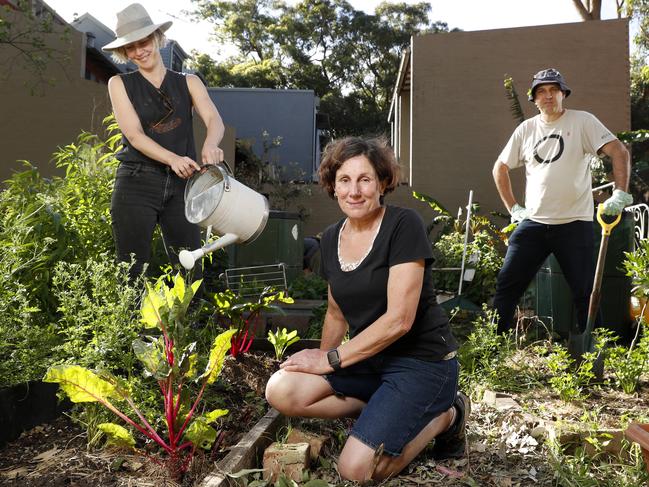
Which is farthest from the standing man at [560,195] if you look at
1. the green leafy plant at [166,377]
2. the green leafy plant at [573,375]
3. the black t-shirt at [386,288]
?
the green leafy plant at [166,377]

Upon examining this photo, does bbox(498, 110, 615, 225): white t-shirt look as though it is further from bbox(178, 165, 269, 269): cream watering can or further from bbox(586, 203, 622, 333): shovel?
bbox(178, 165, 269, 269): cream watering can

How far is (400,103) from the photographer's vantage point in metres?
14.9

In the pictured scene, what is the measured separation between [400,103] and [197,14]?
20895mm

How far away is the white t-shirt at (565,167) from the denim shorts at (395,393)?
66.3 inches

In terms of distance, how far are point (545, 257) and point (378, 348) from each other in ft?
6.52

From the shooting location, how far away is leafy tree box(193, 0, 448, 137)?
28.4m

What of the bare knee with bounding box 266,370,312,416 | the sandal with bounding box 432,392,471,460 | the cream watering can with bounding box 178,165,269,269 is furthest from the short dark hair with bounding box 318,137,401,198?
the sandal with bounding box 432,392,471,460

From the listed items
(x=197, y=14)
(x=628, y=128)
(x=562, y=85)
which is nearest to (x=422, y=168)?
(x=628, y=128)

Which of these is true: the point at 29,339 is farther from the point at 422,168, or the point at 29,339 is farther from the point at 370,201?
the point at 422,168

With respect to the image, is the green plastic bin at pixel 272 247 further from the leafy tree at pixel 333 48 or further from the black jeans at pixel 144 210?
the leafy tree at pixel 333 48

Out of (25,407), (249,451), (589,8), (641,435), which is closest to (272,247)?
(25,407)

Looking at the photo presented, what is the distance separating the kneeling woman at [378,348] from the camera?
2242mm

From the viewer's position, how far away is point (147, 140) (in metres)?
2.92

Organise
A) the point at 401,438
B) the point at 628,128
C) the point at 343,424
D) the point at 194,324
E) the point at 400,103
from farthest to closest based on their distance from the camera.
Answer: the point at 400,103
the point at 628,128
the point at 194,324
the point at 343,424
the point at 401,438
